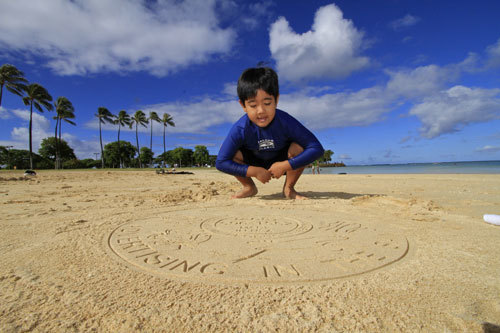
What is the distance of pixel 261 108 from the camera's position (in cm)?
383

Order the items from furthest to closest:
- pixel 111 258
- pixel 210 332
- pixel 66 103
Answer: pixel 66 103, pixel 111 258, pixel 210 332

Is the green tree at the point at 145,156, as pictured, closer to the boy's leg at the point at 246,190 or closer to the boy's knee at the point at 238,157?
the boy's leg at the point at 246,190

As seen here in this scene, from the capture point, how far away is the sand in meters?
1.13

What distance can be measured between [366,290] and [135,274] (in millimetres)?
1423

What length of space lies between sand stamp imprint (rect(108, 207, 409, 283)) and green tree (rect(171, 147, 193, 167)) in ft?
221

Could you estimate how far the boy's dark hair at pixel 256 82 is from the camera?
3789 mm

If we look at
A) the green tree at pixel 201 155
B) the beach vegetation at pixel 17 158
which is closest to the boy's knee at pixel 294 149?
the beach vegetation at pixel 17 158

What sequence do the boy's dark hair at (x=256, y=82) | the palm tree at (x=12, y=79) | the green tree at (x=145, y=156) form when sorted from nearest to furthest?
the boy's dark hair at (x=256, y=82), the palm tree at (x=12, y=79), the green tree at (x=145, y=156)

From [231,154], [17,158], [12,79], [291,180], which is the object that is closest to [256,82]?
[231,154]

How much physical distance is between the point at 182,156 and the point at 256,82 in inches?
2641

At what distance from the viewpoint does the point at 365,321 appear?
1105mm

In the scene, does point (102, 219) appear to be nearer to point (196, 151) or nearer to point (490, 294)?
point (490, 294)

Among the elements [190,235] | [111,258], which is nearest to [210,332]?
[111,258]

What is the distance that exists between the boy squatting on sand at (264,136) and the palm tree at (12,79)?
83.9 feet
